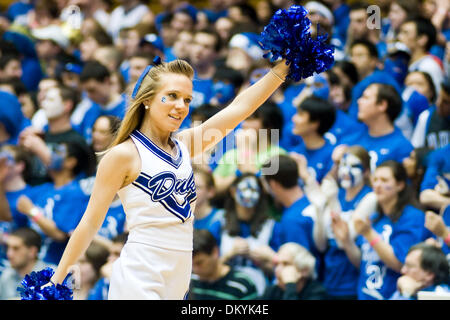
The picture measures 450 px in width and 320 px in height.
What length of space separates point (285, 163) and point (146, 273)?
247 centimetres

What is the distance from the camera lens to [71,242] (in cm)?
281

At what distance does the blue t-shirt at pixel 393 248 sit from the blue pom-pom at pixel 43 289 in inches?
92.1

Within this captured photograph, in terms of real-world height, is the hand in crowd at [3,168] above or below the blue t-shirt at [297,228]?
above

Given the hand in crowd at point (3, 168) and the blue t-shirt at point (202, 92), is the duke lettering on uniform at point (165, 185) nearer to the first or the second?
the hand in crowd at point (3, 168)

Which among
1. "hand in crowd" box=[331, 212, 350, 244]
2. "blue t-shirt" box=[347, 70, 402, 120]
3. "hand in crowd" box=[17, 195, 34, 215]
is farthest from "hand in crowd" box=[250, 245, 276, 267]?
"hand in crowd" box=[17, 195, 34, 215]

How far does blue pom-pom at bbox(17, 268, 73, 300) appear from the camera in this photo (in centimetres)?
268

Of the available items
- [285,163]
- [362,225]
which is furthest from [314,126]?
[362,225]

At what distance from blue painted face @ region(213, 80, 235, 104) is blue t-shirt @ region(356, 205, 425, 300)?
82.1 inches

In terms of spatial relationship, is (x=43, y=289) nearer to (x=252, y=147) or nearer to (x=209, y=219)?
(x=209, y=219)

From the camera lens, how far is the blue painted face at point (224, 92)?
20.7 ft

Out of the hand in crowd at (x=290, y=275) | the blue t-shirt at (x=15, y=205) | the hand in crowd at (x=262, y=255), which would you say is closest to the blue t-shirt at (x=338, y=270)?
the hand in crowd at (x=290, y=275)

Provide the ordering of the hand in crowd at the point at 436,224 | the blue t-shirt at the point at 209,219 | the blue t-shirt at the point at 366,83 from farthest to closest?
1. the blue t-shirt at the point at 366,83
2. the blue t-shirt at the point at 209,219
3. the hand in crowd at the point at 436,224

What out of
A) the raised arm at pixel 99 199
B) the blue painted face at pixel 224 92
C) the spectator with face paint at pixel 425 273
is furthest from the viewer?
the blue painted face at pixel 224 92
